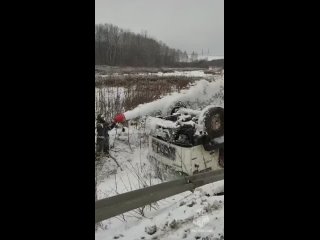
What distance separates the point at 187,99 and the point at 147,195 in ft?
1.59

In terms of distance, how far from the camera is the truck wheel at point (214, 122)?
157 centimetres

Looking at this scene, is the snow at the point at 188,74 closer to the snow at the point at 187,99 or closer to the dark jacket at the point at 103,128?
the snow at the point at 187,99

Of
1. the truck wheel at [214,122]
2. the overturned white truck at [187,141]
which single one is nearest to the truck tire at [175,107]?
the overturned white truck at [187,141]

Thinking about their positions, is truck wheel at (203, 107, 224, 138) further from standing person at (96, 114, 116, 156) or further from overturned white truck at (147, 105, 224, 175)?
standing person at (96, 114, 116, 156)

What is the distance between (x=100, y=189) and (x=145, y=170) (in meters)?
0.23

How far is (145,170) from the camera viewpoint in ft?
5.29

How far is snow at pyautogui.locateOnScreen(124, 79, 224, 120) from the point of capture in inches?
62.4

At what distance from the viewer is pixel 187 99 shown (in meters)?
1.64

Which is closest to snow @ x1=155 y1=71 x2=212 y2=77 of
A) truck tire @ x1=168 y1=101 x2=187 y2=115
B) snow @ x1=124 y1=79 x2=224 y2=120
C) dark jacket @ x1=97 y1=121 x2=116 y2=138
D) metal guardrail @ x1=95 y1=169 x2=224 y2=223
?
snow @ x1=124 y1=79 x2=224 y2=120

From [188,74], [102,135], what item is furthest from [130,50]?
[102,135]

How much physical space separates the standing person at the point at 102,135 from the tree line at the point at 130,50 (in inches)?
10.0
